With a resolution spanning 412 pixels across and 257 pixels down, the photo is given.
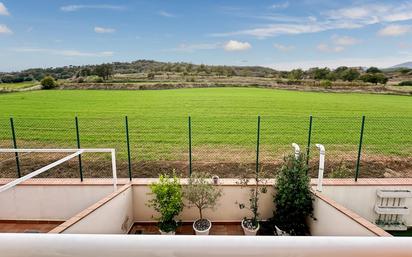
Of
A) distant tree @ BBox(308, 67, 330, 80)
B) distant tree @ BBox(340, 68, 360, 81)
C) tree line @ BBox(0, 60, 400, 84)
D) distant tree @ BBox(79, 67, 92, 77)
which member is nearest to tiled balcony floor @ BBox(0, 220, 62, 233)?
tree line @ BBox(0, 60, 400, 84)

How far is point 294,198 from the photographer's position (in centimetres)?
526

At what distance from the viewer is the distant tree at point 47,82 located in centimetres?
4494

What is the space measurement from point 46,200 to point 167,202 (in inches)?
109

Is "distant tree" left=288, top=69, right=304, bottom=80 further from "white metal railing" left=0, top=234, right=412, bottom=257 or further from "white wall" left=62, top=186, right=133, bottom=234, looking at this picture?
"white metal railing" left=0, top=234, right=412, bottom=257

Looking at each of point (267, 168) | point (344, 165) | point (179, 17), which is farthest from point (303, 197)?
point (179, 17)

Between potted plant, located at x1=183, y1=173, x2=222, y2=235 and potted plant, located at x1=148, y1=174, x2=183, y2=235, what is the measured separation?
0.82 ft

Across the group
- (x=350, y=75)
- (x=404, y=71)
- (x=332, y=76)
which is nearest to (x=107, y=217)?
(x=350, y=75)

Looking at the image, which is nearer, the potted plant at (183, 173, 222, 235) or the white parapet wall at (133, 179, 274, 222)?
the potted plant at (183, 173, 222, 235)

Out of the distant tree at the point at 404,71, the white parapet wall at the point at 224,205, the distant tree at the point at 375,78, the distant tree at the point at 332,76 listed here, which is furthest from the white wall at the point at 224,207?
the distant tree at the point at 404,71

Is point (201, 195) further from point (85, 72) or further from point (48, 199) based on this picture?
point (85, 72)

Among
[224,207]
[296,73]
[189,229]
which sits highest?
[296,73]

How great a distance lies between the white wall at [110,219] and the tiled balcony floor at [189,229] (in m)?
0.21

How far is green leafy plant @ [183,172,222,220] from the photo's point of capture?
5.39m

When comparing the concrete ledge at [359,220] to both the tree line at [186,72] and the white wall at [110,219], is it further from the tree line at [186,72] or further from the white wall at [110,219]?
the tree line at [186,72]
